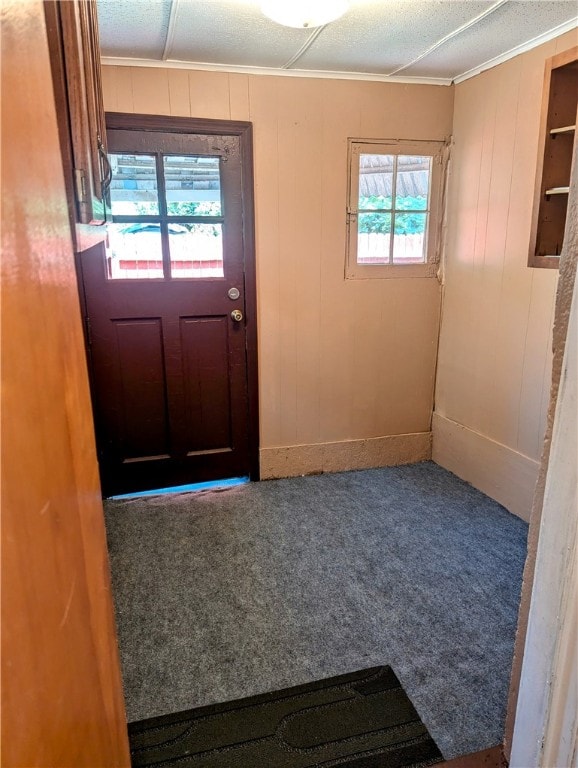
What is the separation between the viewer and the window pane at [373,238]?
2.95 meters

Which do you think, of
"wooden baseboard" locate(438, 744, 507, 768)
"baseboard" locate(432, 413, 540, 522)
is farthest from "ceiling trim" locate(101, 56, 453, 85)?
"wooden baseboard" locate(438, 744, 507, 768)

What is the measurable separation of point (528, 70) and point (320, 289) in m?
1.43

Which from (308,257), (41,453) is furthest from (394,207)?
(41,453)

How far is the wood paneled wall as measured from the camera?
429 millimetres

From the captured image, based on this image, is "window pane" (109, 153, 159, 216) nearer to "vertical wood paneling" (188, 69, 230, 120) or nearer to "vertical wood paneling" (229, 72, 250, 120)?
"vertical wood paneling" (188, 69, 230, 120)

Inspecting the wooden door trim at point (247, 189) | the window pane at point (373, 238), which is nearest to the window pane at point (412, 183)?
the window pane at point (373, 238)

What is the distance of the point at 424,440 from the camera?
338 centimetres

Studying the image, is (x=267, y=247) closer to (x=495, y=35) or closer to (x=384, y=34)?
(x=384, y=34)

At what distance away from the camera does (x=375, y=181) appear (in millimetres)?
2920

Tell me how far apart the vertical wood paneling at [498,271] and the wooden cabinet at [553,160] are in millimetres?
309

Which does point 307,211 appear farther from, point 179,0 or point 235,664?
point 235,664

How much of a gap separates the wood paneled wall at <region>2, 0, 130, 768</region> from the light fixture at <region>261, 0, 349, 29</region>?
158 centimetres

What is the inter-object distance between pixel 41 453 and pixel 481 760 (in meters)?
1.32

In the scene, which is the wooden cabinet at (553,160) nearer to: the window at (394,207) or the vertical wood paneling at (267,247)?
the window at (394,207)
